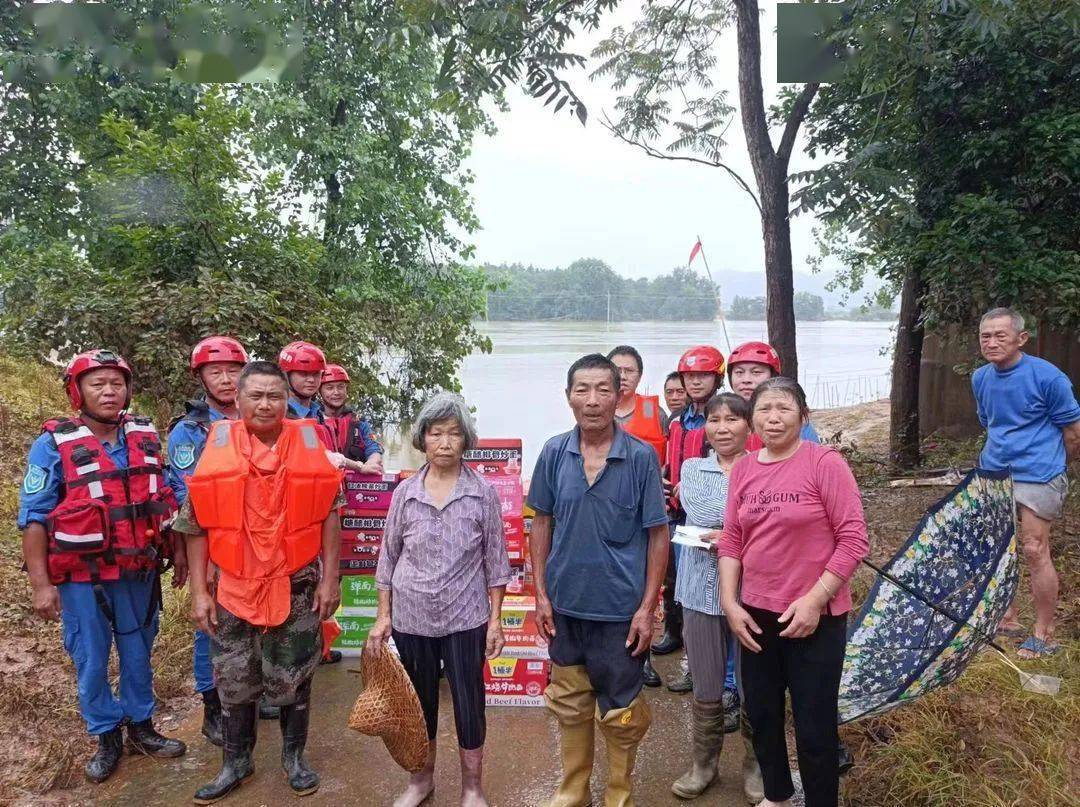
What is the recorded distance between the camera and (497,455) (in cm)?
391

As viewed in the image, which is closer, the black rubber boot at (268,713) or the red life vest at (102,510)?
the red life vest at (102,510)

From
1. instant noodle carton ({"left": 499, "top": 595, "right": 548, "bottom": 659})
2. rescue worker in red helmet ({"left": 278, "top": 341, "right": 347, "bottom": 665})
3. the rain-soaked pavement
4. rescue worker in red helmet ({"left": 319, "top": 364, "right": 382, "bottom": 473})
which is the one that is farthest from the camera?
rescue worker in red helmet ({"left": 319, "top": 364, "right": 382, "bottom": 473})

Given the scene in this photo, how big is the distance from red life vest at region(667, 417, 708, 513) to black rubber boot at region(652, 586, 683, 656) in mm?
755

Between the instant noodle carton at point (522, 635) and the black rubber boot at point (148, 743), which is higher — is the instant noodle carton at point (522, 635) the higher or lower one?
Result: the higher one

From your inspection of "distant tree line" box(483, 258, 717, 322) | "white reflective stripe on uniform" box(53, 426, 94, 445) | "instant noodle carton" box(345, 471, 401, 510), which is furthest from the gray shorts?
"distant tree line" box(483, 258, 717, 322)

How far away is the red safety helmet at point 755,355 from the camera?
3.23m

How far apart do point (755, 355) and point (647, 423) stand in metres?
1.03

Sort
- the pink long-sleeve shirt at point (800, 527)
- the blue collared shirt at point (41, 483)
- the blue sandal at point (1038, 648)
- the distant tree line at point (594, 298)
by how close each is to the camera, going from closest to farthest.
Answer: the pink long-sleeve shirt at point (800, 527), the blue collared shirt at point (41, 483), the blue sandal at point (1038, 648), the distant tree line at point (594, 298)

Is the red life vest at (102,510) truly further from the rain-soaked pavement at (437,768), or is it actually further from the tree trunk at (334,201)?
the tree trunk at (334,201)

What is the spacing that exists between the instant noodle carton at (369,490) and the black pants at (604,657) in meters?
1.64

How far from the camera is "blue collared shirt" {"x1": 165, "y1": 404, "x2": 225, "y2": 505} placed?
10.3ft

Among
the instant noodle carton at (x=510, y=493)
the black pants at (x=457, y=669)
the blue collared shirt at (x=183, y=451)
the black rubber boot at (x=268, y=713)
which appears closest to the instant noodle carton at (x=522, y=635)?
the instant noodle carton at (x=510, y=493)

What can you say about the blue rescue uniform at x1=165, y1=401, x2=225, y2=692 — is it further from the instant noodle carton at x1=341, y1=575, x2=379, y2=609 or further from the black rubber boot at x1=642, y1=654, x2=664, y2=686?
the black rubber boot at x1=642, y1=654, x2=664, y2=686

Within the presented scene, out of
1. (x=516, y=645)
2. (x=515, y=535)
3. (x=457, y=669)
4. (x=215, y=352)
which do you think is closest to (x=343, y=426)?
(x=215, y=352)
